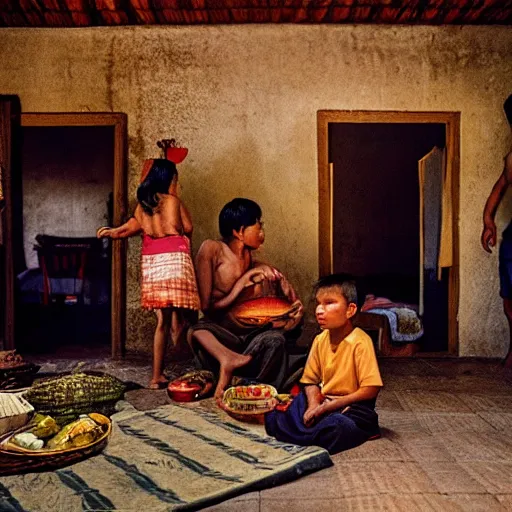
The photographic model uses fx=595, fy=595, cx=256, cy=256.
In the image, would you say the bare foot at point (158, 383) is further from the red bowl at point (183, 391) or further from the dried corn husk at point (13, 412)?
the dried corn husk at point (13, 412)

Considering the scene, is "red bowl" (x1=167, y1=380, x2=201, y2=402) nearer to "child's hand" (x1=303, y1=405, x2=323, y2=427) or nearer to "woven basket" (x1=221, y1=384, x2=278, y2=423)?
"woven basket" (x1=221, y1=384, x2=278, y2=423)

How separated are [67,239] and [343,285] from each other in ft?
24.8

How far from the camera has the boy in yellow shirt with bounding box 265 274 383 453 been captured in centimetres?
362

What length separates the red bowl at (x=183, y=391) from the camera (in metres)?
4.81

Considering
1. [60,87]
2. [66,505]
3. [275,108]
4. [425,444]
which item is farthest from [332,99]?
[66,505]

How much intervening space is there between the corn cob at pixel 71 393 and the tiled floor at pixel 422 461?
0.34m

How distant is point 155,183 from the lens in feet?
17.0

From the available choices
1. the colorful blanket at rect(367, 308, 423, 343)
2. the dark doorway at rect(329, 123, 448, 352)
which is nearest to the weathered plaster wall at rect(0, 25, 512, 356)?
the colorful blanket at rect(367, 308, 423, 343)

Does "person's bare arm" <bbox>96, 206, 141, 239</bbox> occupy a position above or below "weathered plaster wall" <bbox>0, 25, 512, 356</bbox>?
below

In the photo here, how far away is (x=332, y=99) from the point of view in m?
6.85

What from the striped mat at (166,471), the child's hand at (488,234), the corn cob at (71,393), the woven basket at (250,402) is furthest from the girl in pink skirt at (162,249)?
the child's hand at (488,234)

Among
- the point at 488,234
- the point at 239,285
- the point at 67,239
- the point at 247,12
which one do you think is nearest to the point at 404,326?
the point at 488,234

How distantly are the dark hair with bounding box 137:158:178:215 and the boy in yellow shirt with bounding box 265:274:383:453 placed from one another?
1949mm

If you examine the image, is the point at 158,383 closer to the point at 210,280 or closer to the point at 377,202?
the point at 210,280
